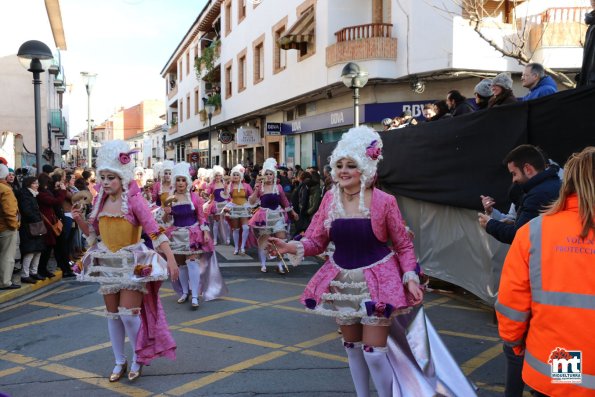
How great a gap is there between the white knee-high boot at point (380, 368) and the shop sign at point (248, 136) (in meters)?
23.9

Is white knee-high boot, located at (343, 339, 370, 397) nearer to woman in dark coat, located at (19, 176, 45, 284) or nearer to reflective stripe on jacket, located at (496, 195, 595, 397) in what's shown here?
reflective stripe on jacket, located at (496, 195, 595, 397)

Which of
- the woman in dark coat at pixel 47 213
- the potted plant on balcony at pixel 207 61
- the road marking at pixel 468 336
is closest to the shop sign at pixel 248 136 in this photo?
the potted plant on balcony at pixel 207 61

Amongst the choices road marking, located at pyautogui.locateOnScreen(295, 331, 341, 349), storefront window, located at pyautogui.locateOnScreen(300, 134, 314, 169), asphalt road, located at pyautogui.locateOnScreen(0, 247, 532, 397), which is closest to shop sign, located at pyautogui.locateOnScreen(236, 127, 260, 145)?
storefront window, located at pyautogui.locateOnScreen(300, 134, 314, 169)

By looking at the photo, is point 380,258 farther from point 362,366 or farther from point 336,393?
point 336,393

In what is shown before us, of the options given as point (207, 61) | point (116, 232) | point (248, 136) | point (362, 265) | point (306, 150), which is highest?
point (207, 61)

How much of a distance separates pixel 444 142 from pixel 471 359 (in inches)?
122

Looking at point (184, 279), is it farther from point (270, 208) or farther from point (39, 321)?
point (270, 208)

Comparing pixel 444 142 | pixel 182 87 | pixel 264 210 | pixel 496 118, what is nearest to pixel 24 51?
pixel 264 210

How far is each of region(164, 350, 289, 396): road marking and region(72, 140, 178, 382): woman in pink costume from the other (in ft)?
1.45

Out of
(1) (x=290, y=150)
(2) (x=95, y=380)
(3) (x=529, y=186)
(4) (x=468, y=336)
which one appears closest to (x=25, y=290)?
(2) (x=95, y=380)

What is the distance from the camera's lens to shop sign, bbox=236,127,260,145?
2719cm

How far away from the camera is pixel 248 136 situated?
27.4m

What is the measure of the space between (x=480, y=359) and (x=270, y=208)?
597 centimetres

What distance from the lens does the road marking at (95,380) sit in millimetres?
4656
